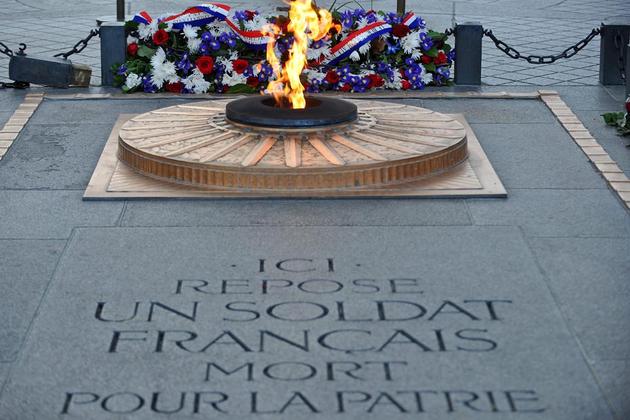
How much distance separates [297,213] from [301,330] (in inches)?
59.0

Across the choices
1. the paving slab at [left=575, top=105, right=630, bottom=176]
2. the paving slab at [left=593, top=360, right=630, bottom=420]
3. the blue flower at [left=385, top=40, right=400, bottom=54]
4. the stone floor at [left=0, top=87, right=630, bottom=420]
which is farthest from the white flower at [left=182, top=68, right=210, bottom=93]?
the paving slab at [left=593, top=360, right=630, bottom=420]

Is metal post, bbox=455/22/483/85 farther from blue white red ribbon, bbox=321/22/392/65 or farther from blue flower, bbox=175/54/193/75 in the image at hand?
blue flower, bbox=175/54/193/75

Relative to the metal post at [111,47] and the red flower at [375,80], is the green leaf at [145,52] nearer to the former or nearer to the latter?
the metal post at [111,47]

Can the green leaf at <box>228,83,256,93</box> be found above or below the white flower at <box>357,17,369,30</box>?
below

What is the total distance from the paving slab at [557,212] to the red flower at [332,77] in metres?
2.86

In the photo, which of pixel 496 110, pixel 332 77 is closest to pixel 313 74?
pixel 332 77

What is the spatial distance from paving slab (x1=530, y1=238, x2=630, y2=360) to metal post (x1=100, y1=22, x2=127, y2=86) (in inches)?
182

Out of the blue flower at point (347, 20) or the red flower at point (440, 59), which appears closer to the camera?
the blue flower at point (347, 20)

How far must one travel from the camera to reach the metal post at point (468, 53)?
370 inches

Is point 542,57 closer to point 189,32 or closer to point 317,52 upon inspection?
point 317,52

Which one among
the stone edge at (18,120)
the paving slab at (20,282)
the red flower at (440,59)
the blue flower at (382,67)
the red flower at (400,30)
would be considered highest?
the red flower at (400,30)

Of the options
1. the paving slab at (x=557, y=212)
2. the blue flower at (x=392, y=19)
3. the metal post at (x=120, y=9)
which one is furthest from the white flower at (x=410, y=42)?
the metal post at (x=120, y=9)

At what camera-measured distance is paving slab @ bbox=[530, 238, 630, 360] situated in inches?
179

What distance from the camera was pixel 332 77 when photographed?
9.02 m
